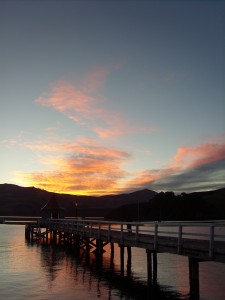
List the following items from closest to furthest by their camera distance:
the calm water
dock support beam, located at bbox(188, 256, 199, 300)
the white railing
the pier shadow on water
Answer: the white railing < dock support beam, located at bbox(188, 256, 199, 300) < the pier shadow on water < the calm water

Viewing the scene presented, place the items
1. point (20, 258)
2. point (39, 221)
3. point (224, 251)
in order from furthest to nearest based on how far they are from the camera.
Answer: point (39, 221), point (20, 258), point (224, 251)

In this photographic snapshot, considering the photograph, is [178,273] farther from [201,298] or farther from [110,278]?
[201,298]

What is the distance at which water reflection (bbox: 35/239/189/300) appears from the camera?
71.7ft

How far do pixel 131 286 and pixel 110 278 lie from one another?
121 inches

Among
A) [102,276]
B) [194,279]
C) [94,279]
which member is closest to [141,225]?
[102,276]

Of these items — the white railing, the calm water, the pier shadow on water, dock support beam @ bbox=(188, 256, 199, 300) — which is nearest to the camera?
the white railing

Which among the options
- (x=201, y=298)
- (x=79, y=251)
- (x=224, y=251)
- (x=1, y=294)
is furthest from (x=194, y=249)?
(x=79, y=251)

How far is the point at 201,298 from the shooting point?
21.1m

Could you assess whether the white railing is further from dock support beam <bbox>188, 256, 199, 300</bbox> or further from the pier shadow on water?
the pier shadow on water

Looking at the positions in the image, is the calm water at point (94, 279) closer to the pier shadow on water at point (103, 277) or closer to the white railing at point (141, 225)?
the pier shadow on water at point (103, 277)

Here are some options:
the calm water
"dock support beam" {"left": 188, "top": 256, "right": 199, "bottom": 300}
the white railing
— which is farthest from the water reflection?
the white railing

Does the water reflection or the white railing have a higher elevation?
the white railing

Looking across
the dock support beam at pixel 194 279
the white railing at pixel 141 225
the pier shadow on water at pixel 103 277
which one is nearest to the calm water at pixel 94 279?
the pier shadow on water at pixel 103 277

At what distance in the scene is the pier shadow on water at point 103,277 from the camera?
21.7 metres
